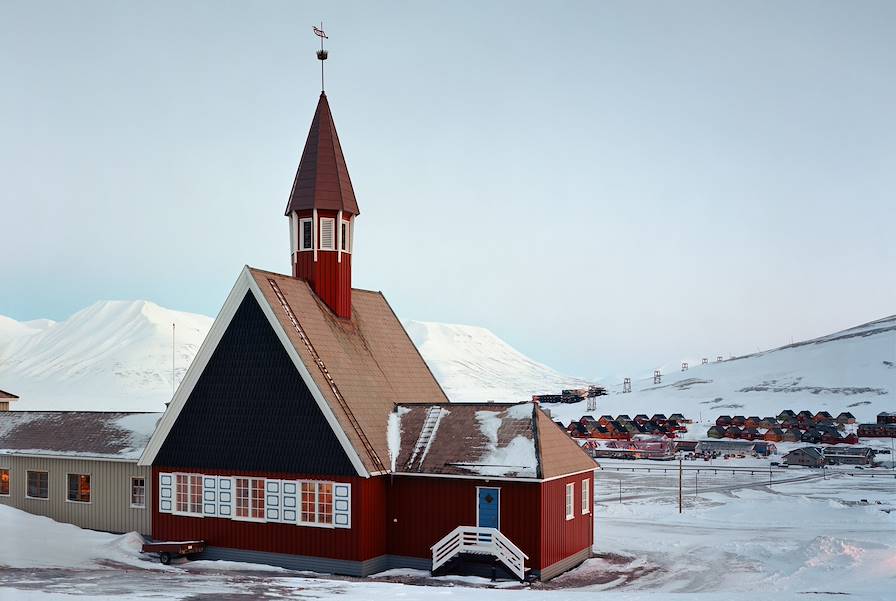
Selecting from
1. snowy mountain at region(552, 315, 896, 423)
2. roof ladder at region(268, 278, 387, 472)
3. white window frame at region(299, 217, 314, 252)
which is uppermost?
white window frame at region(299, 217, 314, 252)

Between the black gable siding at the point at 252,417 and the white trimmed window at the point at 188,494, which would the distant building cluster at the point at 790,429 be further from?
the white trimmed window at the point at 188,494

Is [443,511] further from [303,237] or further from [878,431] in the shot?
[878,431]

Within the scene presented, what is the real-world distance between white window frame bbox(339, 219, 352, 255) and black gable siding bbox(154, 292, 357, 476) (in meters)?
5.02

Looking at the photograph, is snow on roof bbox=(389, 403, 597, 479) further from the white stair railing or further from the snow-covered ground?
the snow-covered ground

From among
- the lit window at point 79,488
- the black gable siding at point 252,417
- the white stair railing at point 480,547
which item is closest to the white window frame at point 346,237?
the black gable siding at point 252,417

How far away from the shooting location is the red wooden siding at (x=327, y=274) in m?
30.9

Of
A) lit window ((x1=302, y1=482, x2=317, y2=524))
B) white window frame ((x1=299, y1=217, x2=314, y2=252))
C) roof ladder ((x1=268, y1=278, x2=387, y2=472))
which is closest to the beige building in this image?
lit window ((x1=302, y1=482, x2=317, y2=524))

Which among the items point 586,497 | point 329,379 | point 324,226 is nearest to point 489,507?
point 586,497

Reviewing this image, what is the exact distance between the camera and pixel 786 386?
16062 cm

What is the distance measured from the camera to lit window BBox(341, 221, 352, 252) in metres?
31.5

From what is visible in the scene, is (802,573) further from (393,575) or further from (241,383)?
(241,383)

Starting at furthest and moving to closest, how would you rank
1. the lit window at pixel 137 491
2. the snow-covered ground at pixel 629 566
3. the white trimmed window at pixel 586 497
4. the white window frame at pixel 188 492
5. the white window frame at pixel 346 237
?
the white window frame at pixel 346 237 → the lit window at pixel 137 491 → the white trimmed window at pixel 586 497 → the white window frame at pixel 188 492 → the snow-covered ground at pixel 629 566

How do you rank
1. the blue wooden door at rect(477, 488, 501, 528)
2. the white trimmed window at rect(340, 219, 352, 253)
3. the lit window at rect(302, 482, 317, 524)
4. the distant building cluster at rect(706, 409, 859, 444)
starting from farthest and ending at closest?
the distant building cluster at rect(706, 409, 859, 444), the white trimmed window at rect(340, 219, 352, 253), the lit window at rect(302, 482, 317, 524), the blue wooden door at rect(477, 488, 501, 528)

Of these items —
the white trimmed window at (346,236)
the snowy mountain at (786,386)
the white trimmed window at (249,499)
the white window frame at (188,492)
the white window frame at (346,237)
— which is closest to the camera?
the white trimmed window at (249,499)
